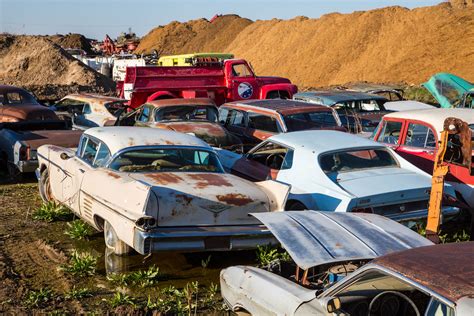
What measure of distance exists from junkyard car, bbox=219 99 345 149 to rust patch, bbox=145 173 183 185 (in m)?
4.57

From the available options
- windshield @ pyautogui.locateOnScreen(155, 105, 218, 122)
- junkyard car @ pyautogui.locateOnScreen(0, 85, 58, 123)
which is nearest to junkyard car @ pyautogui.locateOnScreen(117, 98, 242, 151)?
windshield @ pyautogui.locateOnScreen(155, 105, 218, 122)

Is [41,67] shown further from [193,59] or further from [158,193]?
[158,193]

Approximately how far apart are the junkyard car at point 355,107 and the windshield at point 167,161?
655cm

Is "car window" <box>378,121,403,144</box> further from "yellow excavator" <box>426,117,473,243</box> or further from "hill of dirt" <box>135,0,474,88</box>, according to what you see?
"hill of dirt" <box>135,0,474,88</box>

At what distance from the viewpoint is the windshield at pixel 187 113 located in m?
13.8

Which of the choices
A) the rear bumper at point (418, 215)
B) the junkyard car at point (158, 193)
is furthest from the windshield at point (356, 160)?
the junkyard car at point (158, 193)

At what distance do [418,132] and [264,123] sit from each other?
322 cm

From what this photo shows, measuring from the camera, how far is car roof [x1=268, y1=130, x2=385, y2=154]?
9.06m

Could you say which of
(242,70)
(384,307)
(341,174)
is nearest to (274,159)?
(341,174)

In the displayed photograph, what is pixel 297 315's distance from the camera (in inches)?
181

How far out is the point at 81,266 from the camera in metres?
7.22

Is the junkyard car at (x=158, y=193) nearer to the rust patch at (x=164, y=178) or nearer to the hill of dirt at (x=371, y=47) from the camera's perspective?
the rust patch at (x=164, y=178)

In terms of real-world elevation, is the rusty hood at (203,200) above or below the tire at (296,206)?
above

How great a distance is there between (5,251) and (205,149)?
2.73 meters
